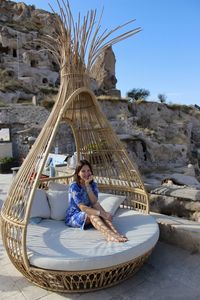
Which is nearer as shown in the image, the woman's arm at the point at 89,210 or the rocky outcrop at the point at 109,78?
the woman's arm at the point at 89,210

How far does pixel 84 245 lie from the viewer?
1.97m

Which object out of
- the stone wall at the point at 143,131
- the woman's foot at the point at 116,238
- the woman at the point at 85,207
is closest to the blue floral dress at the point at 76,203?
the woman at the point at 85,207

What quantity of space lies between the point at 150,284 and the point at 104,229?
0.52 metres

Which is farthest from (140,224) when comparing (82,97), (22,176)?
(82,97)

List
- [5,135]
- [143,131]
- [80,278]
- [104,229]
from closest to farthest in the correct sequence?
[80,278]
[104,229]
[5,135]
[143,131]

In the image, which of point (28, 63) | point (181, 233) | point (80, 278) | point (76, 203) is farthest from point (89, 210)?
point (28, 63)

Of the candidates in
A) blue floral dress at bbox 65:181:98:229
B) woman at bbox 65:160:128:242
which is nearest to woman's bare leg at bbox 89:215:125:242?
woman at bbox 65:160:128:242

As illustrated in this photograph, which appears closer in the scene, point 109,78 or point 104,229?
point 104,229

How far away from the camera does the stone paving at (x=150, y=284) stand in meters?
1.82

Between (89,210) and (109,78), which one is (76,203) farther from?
(109,78)

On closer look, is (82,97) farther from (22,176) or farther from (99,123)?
(22,176)

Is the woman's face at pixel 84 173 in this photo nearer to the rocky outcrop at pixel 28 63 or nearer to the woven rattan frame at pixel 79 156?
the woven rattan frame at pixel 79 156

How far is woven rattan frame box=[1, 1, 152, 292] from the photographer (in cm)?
186

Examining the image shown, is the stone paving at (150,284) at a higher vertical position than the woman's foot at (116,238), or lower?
lower
